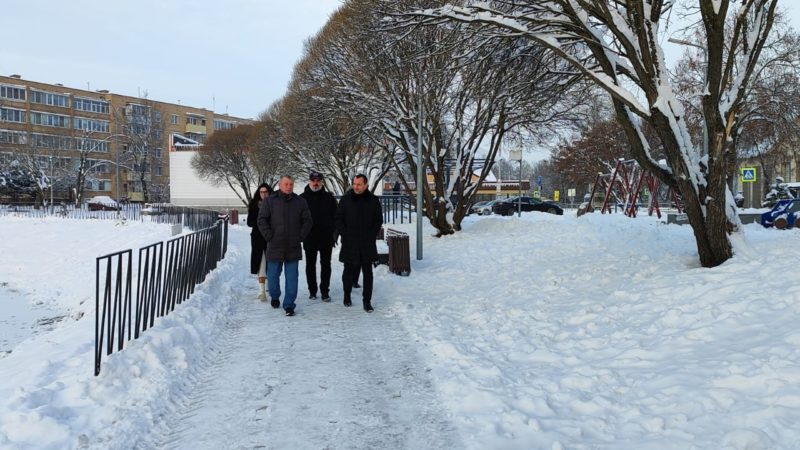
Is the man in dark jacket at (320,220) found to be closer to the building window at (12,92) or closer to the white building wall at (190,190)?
the white building wall at (190,190)

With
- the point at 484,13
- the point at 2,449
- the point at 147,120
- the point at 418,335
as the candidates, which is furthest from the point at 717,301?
the point at 147,120

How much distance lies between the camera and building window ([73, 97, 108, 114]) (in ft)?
249

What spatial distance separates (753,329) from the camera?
5.32m

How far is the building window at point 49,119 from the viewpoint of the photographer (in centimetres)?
7038

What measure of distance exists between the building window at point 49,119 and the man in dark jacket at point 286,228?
76909 millimetres

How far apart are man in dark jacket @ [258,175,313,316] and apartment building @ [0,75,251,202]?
49.8 metres

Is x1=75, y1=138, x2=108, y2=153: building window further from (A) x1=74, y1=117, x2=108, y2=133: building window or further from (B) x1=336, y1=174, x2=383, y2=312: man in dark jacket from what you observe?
(B) x1=336, y1=174, x2=383, y2=312: man in dark jacket

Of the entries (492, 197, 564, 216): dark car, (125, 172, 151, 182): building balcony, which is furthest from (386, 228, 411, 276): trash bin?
(125, 172, 151, 182): building balcony

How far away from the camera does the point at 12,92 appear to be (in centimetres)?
6881

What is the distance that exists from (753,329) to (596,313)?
6.41ft

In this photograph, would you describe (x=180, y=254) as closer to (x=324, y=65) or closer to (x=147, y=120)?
(x=324, y=65)

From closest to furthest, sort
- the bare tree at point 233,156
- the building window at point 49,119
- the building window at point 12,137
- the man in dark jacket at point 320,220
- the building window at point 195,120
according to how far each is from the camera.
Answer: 1. the man in dark jacket at point 320,220
2. the bare tree at point 233,156
3. the building window at point 12,137
4. the building window at point 49,119
5. the building window at point 195,120

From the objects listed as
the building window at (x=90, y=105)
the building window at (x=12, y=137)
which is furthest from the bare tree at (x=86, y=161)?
the building window at (x=12, y=137)

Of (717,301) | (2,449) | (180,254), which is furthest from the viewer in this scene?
(180,254)
